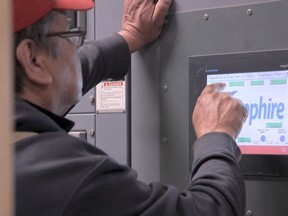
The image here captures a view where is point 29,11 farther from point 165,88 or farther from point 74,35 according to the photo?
point 165,88

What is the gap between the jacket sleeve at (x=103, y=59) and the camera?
5.83 ft

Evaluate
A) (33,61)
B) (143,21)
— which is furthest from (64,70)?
(143,21)

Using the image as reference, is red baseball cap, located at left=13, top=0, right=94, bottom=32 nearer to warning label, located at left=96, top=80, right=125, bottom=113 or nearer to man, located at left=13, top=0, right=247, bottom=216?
man, located at left=13, top=0, right=247, bottom=216

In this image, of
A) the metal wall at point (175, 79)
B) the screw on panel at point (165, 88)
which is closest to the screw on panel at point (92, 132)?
Answer: the metal wall at point (175, 79)

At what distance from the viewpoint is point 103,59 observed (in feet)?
5.91

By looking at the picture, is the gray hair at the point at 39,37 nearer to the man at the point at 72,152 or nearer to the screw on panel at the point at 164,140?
the man at the point at 72,152

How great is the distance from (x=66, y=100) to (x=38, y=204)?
1.27 feet

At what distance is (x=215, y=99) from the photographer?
1554 mm

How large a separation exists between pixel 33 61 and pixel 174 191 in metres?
0.49

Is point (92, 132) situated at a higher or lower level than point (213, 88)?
lower

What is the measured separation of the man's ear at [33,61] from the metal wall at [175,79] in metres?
0.50

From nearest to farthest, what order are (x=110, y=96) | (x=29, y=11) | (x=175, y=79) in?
1. (x=29, y=11)
2. (x=175, y=79)
3. (x=110, y=96)

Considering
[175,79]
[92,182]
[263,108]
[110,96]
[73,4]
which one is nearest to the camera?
[92,182]

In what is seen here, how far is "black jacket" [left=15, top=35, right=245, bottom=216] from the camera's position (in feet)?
3.84
